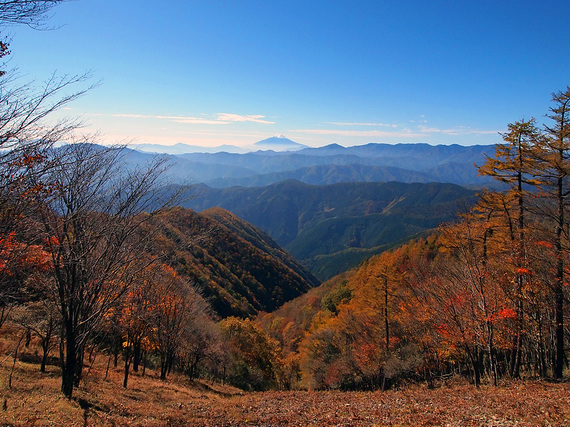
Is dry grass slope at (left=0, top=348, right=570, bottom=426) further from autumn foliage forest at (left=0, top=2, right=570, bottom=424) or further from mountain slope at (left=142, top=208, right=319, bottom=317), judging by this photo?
mountain slope at (left=142, top=208, right=319, bottom=317)

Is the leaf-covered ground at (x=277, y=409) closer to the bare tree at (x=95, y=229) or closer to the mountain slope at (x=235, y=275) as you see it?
the bare tree at (x=95, y=229)

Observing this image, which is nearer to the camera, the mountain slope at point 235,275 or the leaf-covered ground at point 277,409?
the leaf-covered ground at point 277,409

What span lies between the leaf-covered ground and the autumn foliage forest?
1.02 meters

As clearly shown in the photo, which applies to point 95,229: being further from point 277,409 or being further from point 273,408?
point 273,408

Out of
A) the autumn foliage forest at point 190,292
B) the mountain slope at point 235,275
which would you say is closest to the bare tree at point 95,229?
the autumn foliage forest at point 190,292

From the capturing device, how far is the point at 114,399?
39.7ft

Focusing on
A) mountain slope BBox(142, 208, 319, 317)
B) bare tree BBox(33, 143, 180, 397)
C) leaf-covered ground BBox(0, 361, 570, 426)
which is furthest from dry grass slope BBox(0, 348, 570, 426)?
mountain slope BBox(142, 208, 319, 317)

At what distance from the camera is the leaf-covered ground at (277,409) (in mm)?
8453

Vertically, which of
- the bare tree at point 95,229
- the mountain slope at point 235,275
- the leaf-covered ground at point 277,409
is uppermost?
the bare tree at point 95,229

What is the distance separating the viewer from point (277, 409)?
1353 centimetres

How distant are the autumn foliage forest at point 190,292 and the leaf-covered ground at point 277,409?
1016mm

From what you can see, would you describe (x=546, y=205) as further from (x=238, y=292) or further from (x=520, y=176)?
(x=238, y=292)

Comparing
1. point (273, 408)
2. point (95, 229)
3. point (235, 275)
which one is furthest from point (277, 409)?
point (235, 275)

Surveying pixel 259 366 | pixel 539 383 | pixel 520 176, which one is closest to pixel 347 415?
pixel 539 383
